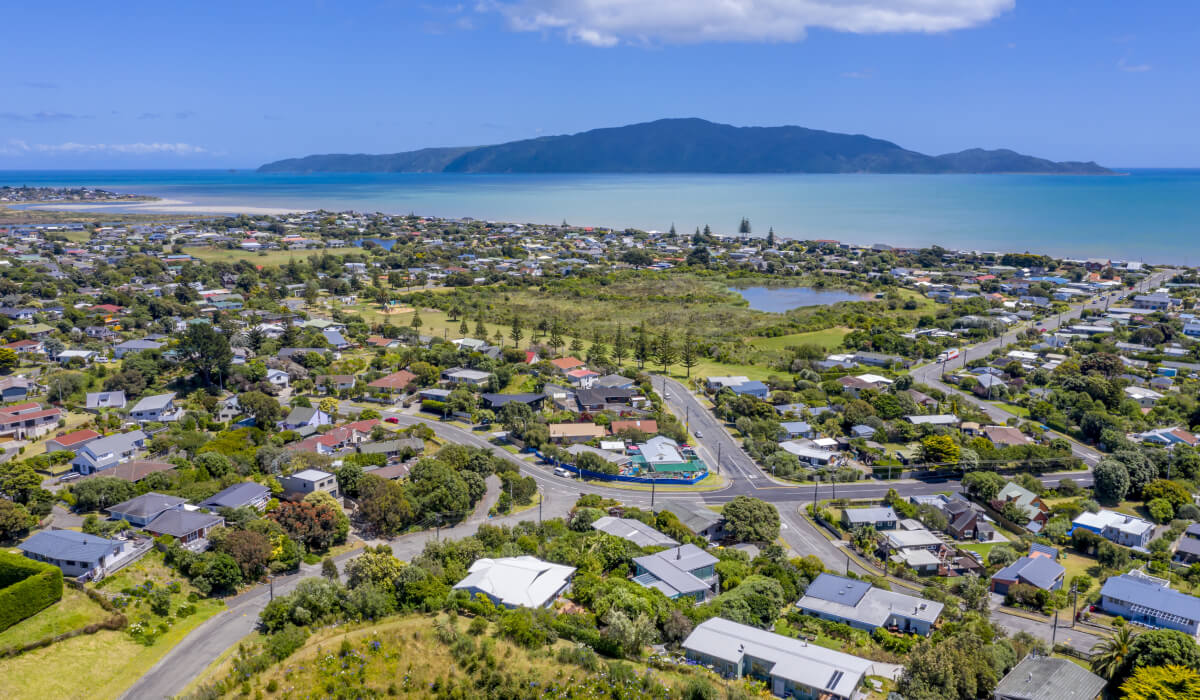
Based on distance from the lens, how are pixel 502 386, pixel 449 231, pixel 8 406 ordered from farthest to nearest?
pixel 449 231, pixel 502 386, pixel 8 406

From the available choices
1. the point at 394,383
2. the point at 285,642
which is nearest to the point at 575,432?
the point at 394,383

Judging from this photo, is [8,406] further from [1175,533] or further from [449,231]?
[449,231]

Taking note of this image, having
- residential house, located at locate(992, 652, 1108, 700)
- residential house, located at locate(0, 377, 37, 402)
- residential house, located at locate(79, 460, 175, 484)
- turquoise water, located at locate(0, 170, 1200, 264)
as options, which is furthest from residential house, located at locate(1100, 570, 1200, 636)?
turquoise water, located at locate(0, 170, 1200, 264)

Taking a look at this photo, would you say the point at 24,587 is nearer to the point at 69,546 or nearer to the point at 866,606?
the point at 69,546

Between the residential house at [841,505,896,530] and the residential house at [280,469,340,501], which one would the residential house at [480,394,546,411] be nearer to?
the residential house at [280,469,340,501]

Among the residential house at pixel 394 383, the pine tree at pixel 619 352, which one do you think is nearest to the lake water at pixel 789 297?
the pine tree at pixel 619 352

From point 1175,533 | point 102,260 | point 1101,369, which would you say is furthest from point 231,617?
point 102,260
